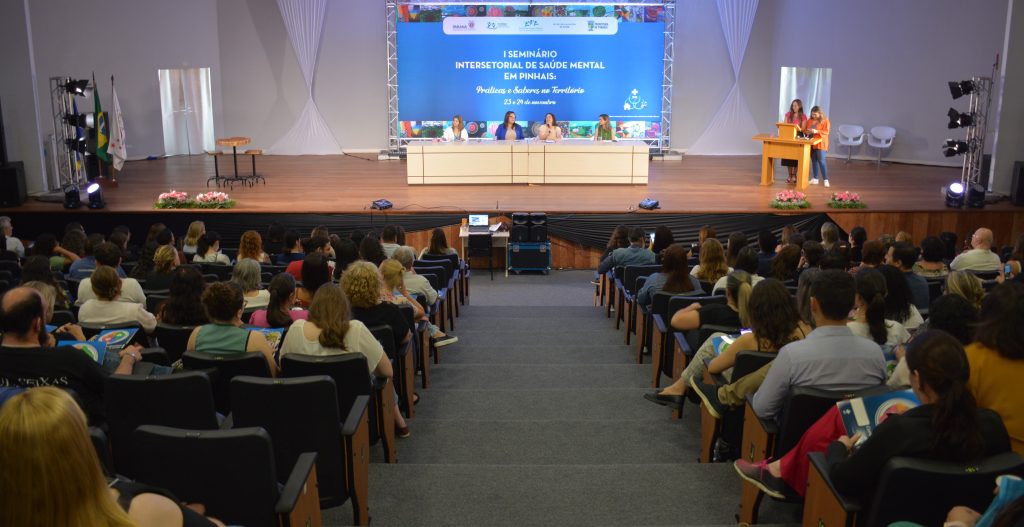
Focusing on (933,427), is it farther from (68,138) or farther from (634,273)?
(68,138)

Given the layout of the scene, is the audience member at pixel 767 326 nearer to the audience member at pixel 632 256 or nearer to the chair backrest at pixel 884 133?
the audience member at pixel 632 256

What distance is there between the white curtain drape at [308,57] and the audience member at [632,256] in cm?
1049

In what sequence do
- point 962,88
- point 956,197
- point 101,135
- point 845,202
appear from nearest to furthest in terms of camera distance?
point 845,202 < point 956,197 < point 962,88 < point 101,135

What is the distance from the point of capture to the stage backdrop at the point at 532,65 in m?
17.1

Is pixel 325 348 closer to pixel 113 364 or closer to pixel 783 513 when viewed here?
pixel 113 364

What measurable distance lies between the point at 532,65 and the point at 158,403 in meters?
14.8

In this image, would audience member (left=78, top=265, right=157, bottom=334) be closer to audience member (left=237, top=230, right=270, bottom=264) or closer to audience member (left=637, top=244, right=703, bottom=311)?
audience member (left=237, top=230, right=270, bottom=264)

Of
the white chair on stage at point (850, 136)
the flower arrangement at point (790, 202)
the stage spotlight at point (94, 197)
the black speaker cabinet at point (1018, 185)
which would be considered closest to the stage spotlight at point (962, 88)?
the black speaker cabinet at point (1018, 185)

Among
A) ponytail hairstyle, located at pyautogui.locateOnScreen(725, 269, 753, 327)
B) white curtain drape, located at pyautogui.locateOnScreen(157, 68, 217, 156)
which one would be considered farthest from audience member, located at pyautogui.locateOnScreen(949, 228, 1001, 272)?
white curtain drape, located at pyautogui.locateOnScreen(157, 68, 217, 156)

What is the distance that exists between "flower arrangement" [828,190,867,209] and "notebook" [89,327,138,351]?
9029 mm

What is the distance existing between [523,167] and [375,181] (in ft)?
7.72

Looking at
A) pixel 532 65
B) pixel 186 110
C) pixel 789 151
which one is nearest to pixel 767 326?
pixel 789 151

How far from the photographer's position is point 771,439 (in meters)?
3.64

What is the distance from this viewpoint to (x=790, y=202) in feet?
36.5
